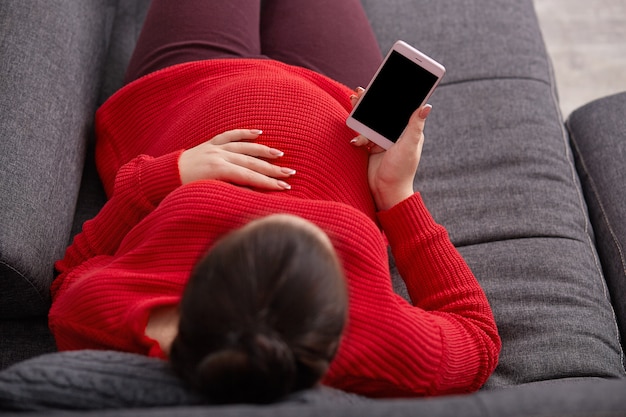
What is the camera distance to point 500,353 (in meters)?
1.12

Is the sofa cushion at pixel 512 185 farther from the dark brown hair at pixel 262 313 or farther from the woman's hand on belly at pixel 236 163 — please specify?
the dark brown hair at pixel 262 313

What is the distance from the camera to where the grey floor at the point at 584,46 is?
2057 mm

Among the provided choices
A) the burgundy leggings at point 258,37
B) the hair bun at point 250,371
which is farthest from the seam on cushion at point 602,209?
the hair bun at point 250,371

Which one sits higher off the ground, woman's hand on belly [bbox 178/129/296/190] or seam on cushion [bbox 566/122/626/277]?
seam on cushion [bbox 566/122/626/277]

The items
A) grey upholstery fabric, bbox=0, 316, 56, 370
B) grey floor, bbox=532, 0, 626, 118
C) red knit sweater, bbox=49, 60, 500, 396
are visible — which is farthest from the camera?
grey floor, bbox=532, 0, 626, 118

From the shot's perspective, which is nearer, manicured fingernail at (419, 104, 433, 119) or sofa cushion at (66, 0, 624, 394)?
manicured fingernail at (419, 104, 433, 119)

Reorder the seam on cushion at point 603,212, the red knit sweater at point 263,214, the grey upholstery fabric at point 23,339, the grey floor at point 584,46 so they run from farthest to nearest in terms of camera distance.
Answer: the grey floor at point 584,46, the seam on cushion at point 603,212, the grey upholstery fabric at point 23,339, the red knit sweater at point 263,214

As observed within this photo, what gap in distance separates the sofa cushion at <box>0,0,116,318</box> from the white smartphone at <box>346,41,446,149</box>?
0.56 metres

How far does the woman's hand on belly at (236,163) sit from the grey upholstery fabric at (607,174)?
0.74 metres

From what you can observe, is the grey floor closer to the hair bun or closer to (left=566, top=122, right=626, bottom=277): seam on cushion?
(left=566, top=122, right=626, bottom=277): seam on cushion

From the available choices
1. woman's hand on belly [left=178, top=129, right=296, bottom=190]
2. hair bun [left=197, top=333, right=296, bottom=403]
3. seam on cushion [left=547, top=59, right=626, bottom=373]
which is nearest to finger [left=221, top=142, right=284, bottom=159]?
woman's hand on belly [left=178, top=129, right=296, bottom=190]

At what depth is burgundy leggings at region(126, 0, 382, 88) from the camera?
1303mm

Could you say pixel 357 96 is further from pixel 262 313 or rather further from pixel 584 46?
pixel 584 46

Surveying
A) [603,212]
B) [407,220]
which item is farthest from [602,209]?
[407,220]
